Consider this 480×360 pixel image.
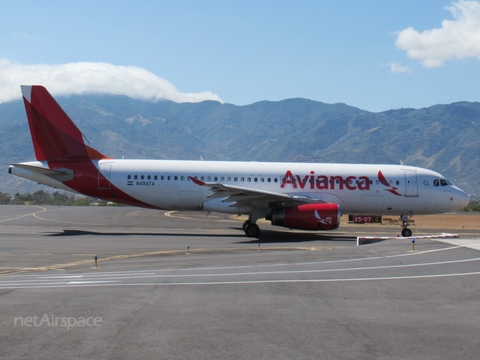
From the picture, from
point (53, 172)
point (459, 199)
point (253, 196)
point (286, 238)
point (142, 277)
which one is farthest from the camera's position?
point (459, 199)

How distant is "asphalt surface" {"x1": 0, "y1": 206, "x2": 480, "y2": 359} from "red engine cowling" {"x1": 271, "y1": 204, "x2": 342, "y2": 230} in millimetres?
7865

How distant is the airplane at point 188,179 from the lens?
28984 mm

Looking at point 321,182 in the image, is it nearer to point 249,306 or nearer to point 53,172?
point 53,172

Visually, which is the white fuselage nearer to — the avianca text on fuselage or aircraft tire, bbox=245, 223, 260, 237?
the avianca text on fuselage

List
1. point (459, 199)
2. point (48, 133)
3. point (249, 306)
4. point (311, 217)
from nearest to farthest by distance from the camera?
point (249, 306) → point (311, 217) → point (48, 133) → point (459, 199)

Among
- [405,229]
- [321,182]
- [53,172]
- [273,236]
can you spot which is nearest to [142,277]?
[273,236]

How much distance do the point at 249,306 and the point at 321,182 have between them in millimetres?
20081

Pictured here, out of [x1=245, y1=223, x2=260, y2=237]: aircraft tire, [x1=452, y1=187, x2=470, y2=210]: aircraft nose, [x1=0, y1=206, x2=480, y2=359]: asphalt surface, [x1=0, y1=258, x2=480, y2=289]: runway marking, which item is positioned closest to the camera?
[x1=0, y1=206, x2=480, y2=359]: asphalt surface

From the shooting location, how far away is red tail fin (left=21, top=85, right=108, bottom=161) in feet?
96.3

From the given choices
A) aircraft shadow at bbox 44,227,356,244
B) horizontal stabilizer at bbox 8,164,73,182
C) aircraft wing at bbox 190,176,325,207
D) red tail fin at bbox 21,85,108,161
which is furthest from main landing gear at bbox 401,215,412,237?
horizontal stabilizer at bbox 8,164,73,182

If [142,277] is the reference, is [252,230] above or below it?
above

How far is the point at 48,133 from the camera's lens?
2945 centimetres

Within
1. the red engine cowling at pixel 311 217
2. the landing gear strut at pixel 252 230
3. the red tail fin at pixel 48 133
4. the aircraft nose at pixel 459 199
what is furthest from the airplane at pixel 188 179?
the red engine cowling at pixel 311 217

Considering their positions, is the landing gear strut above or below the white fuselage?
below
